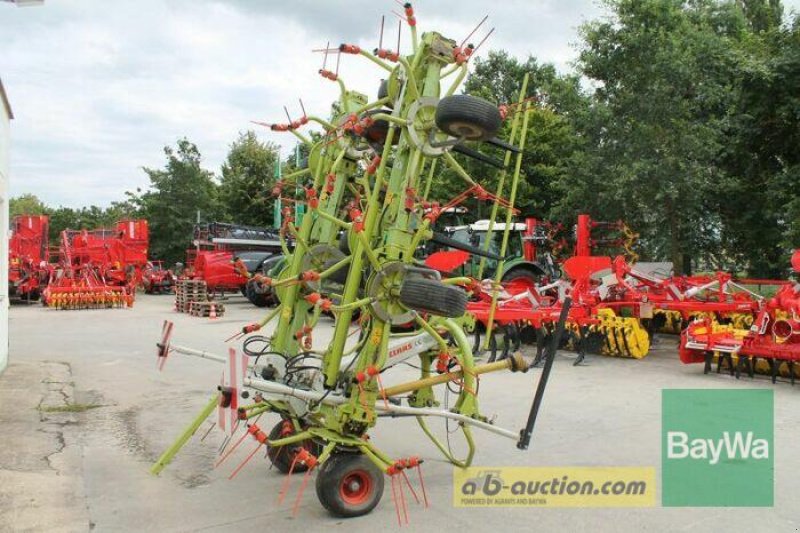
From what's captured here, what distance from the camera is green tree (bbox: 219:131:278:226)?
3681 cm

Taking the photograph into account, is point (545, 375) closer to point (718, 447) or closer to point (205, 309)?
point (718, 447)

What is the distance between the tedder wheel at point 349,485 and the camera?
4.49m

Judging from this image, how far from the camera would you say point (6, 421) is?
23.7 ft

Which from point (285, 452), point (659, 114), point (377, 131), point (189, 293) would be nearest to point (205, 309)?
point (189, 293)

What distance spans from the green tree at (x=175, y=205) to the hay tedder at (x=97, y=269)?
395 inches

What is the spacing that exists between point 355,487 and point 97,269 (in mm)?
23493

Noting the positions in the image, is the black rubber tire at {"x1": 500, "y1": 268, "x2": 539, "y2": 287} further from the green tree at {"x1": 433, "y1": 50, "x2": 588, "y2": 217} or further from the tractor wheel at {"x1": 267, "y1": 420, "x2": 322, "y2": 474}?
the tractor wheel at {"x1": 267, "y1": 420, "x2": 322, "y2": 474}

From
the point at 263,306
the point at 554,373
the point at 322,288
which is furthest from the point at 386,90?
the point at 263,306

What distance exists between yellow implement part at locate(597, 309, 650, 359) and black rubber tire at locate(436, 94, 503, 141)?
25.4ft

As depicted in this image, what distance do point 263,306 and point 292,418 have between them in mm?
19084

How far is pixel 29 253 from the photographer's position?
83.8 feet

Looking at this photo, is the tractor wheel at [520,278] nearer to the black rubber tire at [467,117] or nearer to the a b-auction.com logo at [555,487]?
the a b-auction.com logo at [555,487]

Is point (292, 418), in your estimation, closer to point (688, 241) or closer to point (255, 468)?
point (255, 468)

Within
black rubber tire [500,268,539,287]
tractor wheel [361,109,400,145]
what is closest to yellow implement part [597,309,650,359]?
black rubber tire [500,268,539,287]
